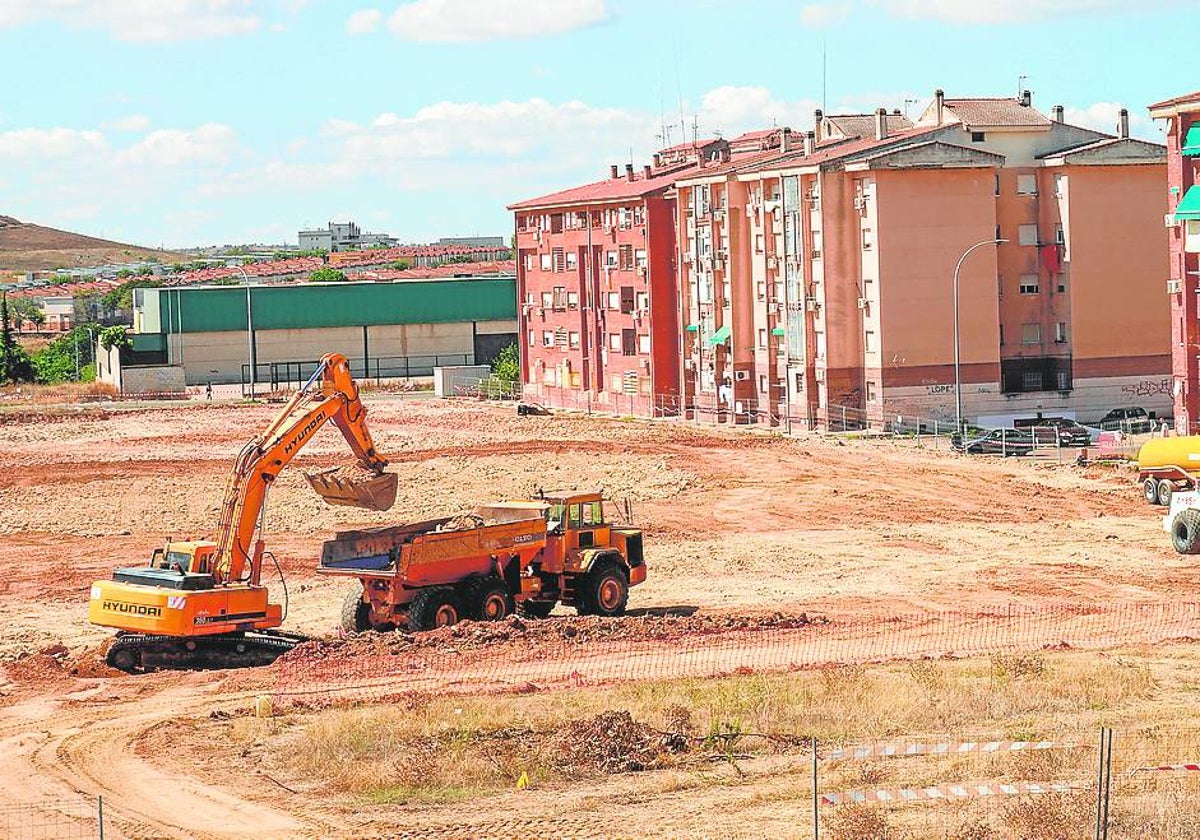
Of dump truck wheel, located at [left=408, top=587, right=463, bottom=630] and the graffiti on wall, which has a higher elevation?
the graffiti on wall

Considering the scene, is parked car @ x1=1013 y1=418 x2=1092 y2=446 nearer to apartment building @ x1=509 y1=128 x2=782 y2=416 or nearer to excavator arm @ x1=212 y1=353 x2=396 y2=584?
apartment building @ x1=509 y1=128 x2=782 y2=416

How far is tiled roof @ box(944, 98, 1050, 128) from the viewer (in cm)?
7975

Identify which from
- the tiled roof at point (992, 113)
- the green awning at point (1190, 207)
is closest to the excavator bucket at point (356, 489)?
the green awning at point (1190, 207)

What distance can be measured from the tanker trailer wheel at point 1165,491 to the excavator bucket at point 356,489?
84.0 feet

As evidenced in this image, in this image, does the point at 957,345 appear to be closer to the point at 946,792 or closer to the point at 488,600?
the point at 488,600

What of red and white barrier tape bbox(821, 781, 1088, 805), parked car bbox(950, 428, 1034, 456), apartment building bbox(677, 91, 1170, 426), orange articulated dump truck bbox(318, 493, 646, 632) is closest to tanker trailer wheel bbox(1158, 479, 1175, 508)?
parked car bbox(950, 428, 1034, 456)

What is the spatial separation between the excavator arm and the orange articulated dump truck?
0.88 m

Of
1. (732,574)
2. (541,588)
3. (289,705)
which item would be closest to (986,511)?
(732,574)

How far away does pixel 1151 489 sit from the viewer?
51.6 meters

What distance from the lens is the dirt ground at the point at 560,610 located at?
80.1ft

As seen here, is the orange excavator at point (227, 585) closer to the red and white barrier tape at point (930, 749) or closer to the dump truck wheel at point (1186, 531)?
the red and white barrier tape at point (930, 749)

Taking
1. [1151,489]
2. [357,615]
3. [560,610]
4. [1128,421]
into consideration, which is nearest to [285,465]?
[357,615]

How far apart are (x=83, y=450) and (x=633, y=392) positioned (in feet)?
92.3

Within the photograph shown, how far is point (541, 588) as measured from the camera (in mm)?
34719
